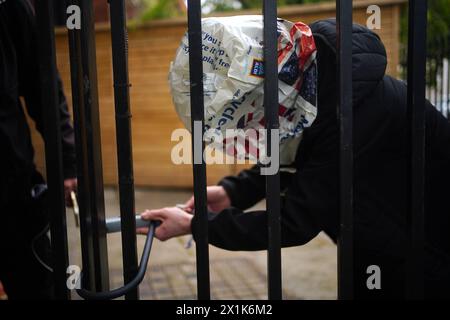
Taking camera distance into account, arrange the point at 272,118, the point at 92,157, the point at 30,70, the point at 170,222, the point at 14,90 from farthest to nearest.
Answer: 1. the point at 30,70
2. the point at 14,90
3. the point at 170,222
4. the point at 92,157
5. the point at 272,118

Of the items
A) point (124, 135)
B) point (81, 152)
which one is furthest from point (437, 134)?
point (81, 152)

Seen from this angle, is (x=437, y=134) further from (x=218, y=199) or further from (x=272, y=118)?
(x=218, y=199)

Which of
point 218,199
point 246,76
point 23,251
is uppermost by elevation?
point 246,76

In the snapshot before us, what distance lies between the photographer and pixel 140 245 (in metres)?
4.86

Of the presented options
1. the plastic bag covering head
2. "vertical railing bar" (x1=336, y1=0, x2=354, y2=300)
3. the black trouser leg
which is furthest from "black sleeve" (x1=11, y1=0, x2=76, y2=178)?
"vertical railing bar" (x1=336, y1=0, x2=354, y2=300)

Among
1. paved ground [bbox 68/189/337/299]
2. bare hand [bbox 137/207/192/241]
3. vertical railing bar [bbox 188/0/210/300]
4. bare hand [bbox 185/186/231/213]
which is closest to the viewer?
vertical railing bar [bbox 188/0/210/300]

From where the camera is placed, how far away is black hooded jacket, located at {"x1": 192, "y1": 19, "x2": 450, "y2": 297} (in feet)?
5.23

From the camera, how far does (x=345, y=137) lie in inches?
55.1

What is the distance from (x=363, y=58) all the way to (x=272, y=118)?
1.36 feet

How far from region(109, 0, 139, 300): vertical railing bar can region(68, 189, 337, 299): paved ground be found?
2343 mm

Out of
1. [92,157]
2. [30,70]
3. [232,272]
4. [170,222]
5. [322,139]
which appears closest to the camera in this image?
[92,157]

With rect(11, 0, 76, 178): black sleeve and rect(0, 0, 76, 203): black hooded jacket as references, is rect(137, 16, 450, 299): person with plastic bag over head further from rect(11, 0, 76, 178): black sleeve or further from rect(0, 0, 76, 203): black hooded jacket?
rect(11, 0, 76, 178): black sleeve

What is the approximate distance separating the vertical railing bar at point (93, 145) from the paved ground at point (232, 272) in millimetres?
2237

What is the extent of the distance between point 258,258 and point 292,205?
3053mm
